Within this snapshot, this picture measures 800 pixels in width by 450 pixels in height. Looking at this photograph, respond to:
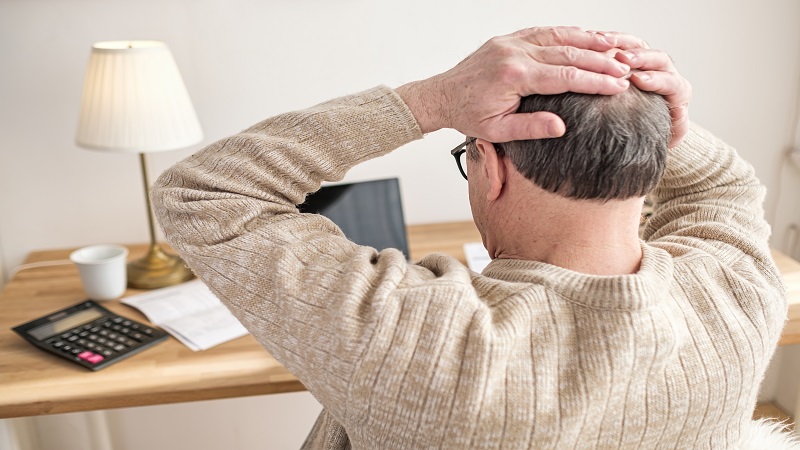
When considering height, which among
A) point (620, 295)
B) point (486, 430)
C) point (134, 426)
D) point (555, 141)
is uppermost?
point (555, 141)

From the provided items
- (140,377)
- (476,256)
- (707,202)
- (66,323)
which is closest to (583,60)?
(707,202)

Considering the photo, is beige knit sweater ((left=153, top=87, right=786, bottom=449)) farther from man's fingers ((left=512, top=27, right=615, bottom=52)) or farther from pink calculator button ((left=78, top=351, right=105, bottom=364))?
pink calculator button ((left=78, top=351, right=105, bottom=364))

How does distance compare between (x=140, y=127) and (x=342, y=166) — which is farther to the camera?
(x=140, y=127)

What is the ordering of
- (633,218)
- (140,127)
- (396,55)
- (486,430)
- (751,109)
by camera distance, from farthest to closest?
(751,109) < (396,55) < (140,127) < (633,218) < (486,430)

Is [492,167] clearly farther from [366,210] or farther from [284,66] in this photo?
[284,66]

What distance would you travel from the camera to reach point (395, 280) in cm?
73

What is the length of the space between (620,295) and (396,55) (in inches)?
54.1

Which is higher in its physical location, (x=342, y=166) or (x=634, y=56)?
(x=634, y=56)

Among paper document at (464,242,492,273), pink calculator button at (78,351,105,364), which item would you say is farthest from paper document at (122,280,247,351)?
paper document at (464,242,492,273)

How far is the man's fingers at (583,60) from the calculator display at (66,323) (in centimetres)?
118

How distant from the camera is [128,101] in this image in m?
1.59

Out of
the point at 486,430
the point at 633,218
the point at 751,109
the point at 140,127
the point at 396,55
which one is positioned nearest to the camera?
the point at 486,430

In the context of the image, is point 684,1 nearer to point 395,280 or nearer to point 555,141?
point 555,141

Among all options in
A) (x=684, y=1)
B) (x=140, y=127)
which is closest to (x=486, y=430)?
(x=140, y=127)
